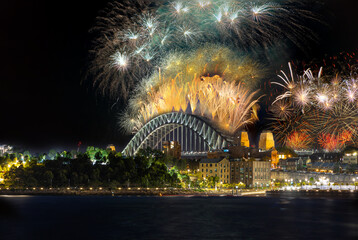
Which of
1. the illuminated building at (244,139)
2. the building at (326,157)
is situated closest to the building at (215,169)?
the illuminated building at (244,139)

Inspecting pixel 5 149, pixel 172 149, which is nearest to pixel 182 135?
pixel 172 149

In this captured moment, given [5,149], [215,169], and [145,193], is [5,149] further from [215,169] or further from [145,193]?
[215,169]

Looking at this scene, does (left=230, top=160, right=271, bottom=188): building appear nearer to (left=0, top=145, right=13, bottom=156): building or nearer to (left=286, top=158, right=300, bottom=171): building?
(left=286, top=158, right=300, bottom=171): building

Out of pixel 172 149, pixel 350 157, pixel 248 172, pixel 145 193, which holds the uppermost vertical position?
pixel 172 149

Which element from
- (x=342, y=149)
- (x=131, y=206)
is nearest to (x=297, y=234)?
(x=131, y=206)

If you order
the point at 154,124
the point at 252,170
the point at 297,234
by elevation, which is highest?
the point at 154,124

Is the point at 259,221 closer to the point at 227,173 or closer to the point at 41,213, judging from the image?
the point at 41,213
